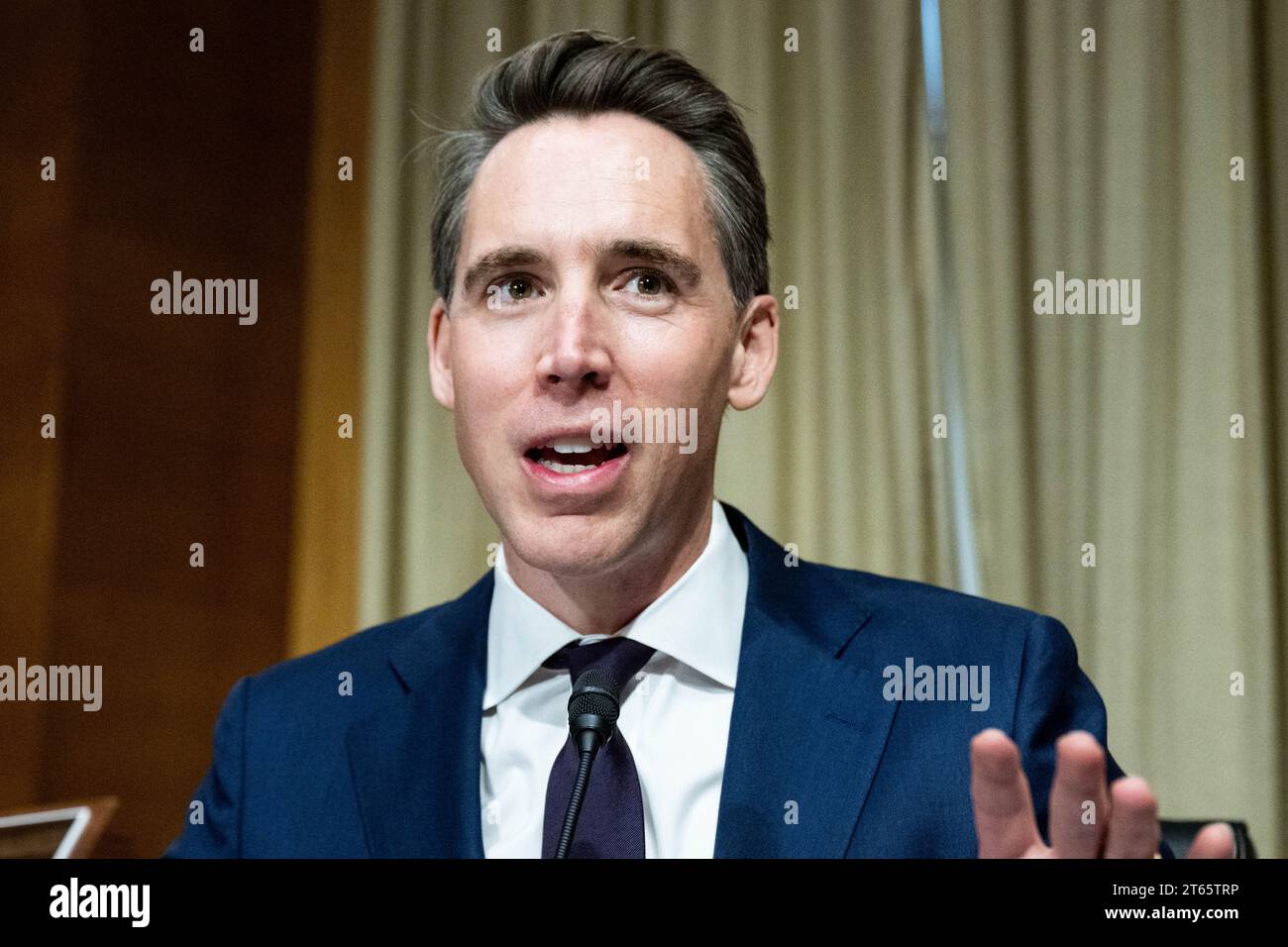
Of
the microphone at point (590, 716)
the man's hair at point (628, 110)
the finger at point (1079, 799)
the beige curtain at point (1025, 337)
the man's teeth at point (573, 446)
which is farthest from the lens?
the beige curtain at point (1025, 337)

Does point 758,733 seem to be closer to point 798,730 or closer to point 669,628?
point 798,730

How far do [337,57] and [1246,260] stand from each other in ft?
5.84

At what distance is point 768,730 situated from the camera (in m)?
1.12

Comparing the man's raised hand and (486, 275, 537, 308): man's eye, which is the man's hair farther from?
the man's raised hand

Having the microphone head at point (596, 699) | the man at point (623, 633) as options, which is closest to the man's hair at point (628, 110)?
the man at point (623, 633)

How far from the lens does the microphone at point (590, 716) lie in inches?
37.6

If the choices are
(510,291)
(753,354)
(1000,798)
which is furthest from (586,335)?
(1000,798)

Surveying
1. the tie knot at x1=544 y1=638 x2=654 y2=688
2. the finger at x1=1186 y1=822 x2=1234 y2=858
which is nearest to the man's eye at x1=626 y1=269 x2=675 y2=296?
the tie knot at x1=544 y1=638 x2=654 y2=688

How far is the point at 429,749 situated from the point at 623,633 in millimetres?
221

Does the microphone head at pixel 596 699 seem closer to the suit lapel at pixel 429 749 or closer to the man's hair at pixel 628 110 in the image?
the suit lapel at pixel 429 749

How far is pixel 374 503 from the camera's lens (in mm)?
2391
